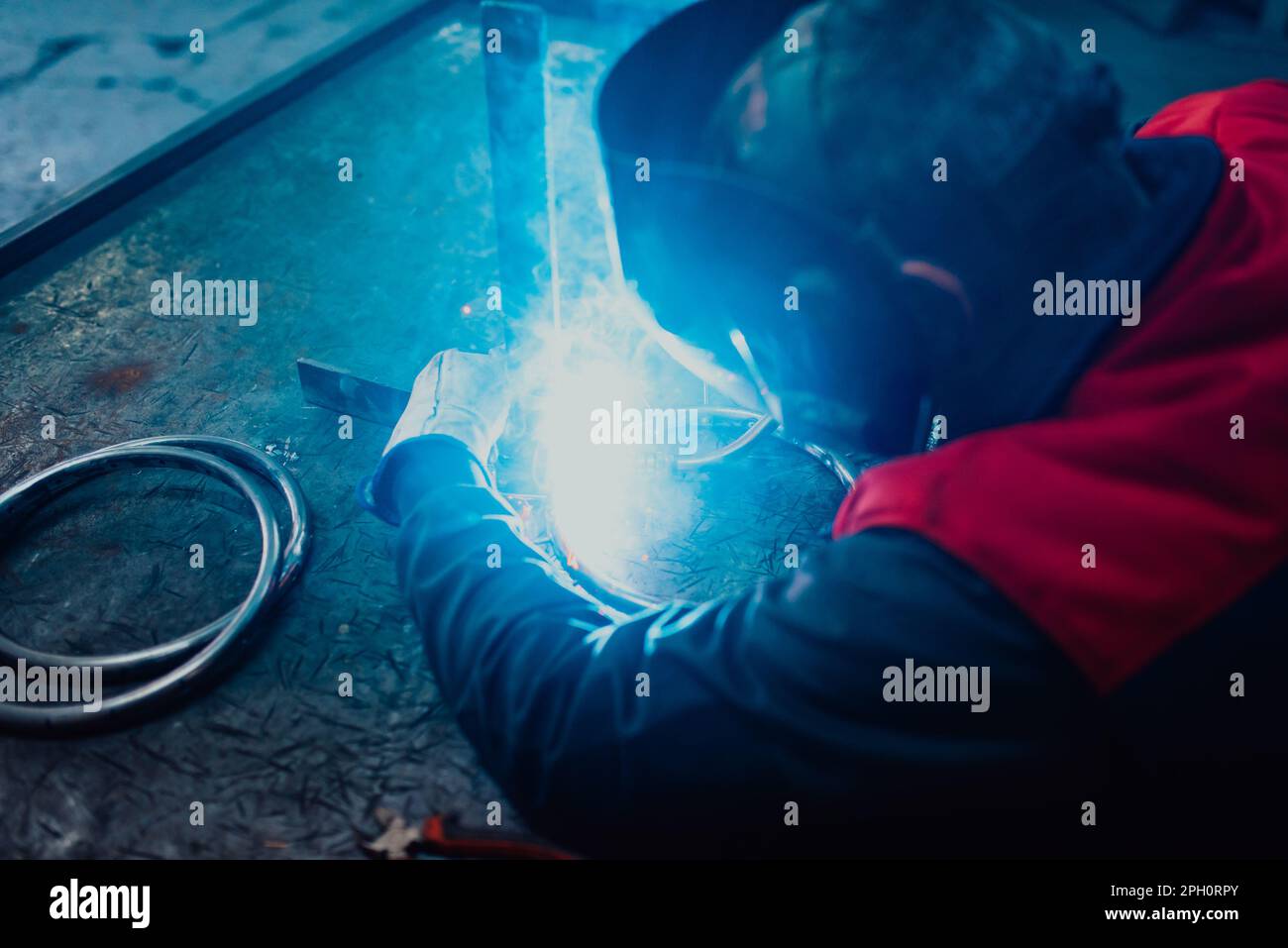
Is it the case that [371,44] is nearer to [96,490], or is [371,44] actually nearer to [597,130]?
[96,490]

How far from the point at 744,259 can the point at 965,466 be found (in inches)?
15.4

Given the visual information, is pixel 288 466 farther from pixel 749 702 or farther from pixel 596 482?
pixel 749 702

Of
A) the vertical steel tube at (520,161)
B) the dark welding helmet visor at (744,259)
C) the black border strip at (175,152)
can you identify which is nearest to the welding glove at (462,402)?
the vertical steel tube at (520,161)

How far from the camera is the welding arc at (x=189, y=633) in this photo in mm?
1322

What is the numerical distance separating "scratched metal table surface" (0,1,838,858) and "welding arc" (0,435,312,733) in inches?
1.6

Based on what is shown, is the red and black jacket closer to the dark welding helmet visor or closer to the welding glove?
the dark welding helmet visor

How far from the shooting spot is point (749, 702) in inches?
37.9

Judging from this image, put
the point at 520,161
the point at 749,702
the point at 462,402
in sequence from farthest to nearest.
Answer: the point at 462,402 → the point at 520,161 → the point at 749,702

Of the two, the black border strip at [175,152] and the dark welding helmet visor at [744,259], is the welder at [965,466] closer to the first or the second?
the dark welding helmet visor at [744,259]

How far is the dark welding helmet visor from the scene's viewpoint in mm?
967

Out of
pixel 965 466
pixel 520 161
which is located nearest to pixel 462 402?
pixel 520 161

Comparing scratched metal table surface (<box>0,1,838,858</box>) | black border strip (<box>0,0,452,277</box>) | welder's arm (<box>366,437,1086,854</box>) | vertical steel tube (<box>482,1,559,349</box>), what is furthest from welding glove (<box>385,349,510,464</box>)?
black border strip (<box>0,0,452,277</box>)

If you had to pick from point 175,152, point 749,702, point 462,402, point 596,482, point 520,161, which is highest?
point 175,152

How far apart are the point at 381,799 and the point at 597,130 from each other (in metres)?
1.10
